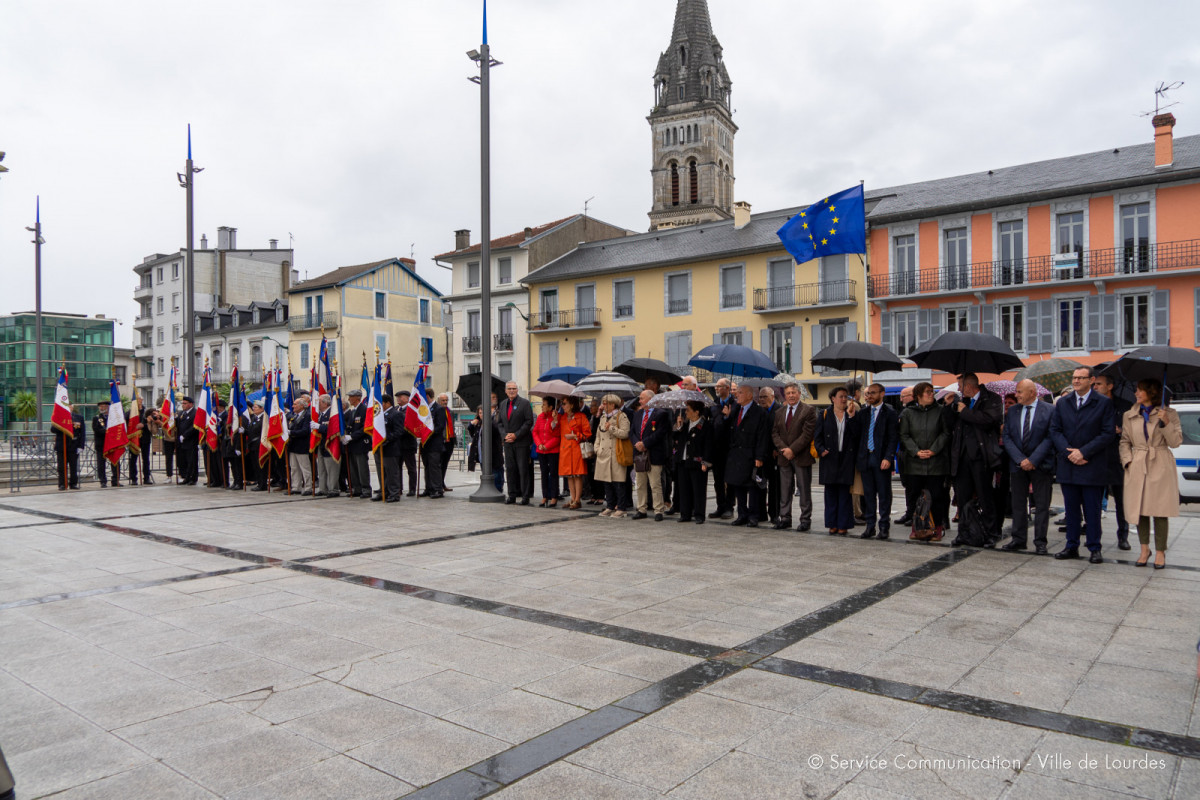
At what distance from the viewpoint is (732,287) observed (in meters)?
37.4

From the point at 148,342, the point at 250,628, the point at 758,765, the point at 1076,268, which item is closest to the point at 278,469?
the point at 250,628

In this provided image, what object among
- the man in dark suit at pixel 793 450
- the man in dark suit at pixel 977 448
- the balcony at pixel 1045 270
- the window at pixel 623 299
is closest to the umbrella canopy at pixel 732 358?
the man in dark suit at pixel 793 450

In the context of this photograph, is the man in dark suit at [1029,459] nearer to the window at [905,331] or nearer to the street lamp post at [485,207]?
the street lamp post at [485,207]

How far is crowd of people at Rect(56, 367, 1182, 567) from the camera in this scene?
8.15m

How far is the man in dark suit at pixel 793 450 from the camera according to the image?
33.3ft

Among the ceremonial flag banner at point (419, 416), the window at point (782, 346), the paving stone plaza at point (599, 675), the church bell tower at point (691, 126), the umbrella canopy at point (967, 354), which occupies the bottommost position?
the paving stone plaza at point (599, 675)

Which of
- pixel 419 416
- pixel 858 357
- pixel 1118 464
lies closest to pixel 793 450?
pixel 858 357

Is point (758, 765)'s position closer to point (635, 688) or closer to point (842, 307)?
point (635, 688)

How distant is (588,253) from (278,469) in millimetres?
30114

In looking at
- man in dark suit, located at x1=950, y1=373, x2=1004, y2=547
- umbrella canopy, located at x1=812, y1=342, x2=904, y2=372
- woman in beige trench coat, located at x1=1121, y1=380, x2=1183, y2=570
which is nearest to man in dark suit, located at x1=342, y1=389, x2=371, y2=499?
umbrella canopy, located at x1=812, y1=342, x2=904, y2=372

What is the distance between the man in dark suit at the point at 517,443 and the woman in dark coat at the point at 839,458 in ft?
16.4

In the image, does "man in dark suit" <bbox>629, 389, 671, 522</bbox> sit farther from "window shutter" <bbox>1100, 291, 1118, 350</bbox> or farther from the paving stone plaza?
"window shutter" <bbox>1100, 291, 1118, 350</bbox>

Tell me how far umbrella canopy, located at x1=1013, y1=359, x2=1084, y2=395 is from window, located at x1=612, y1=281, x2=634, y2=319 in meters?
29.1

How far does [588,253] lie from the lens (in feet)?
146
